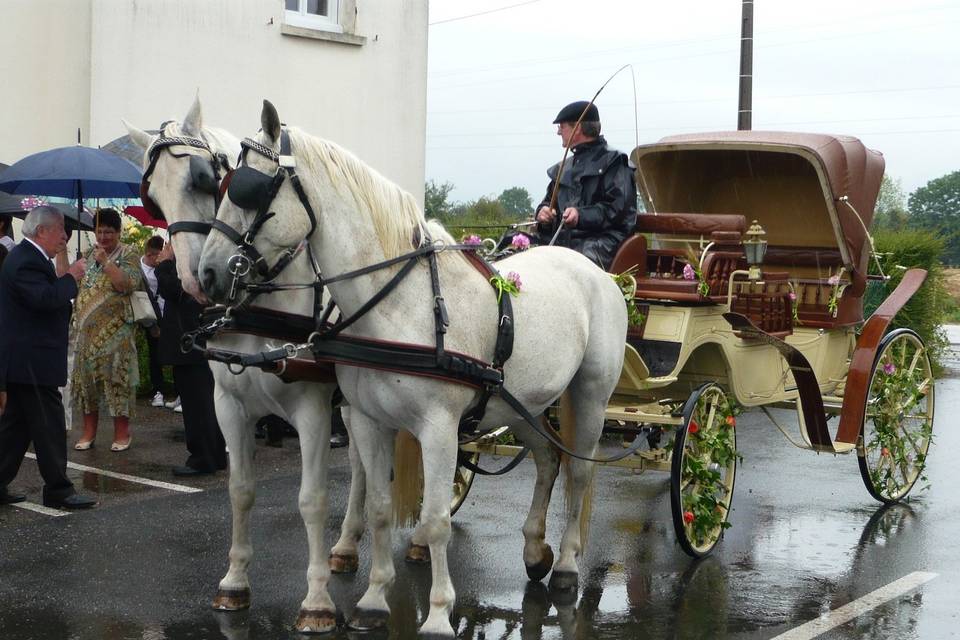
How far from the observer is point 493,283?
5273 millimetres

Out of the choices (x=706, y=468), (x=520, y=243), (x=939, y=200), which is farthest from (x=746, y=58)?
(x=939, y=200)

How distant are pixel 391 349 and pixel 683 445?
233 centimetres

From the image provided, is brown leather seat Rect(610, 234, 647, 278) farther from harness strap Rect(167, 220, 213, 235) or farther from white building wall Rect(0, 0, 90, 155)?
white building wall Rect(0, 0, 90, 155)

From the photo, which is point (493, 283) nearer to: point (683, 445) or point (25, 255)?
point (683, 445)

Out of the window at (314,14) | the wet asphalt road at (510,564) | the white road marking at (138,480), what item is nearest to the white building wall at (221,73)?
the window at (314,14)

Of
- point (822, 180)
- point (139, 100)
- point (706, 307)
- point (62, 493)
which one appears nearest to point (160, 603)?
point (62, 493)

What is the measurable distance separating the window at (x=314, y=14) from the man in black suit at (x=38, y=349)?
22.8 ft

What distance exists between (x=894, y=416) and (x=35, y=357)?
581 cm

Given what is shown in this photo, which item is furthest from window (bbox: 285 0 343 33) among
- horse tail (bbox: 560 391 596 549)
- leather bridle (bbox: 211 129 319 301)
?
leather bridle (bbox: 211 129 319 301)

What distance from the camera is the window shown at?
44.9 feet

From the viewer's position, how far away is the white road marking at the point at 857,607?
17.8 feet

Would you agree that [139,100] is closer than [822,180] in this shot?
No

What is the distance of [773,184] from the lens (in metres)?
9.13

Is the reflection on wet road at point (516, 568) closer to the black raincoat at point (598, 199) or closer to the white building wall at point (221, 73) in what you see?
the black raincoat at point (598, 199)
